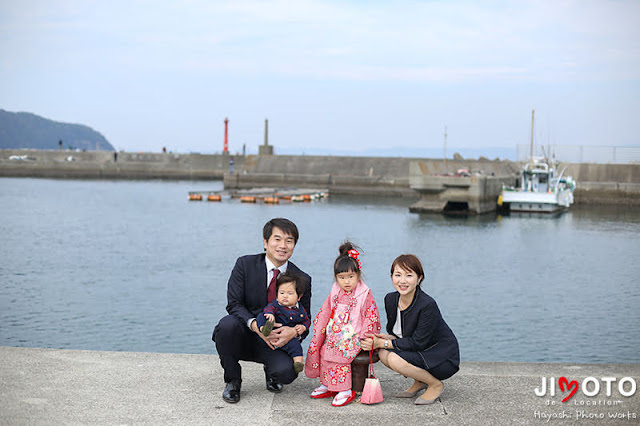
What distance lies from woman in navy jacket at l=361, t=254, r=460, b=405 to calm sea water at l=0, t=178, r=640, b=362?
24.8 feet

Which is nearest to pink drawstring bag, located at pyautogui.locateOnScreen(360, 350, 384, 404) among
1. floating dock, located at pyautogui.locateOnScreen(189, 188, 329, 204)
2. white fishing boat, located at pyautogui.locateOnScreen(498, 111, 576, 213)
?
white fishing boat, located at pyautogui.locateOnScreen(498, 111, 576, 213)

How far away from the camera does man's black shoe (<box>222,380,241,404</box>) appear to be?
5.01 metres

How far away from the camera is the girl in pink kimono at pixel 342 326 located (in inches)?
201

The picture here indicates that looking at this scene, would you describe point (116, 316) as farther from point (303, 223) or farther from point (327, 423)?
point (303, 223)

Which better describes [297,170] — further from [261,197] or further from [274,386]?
[274,386]

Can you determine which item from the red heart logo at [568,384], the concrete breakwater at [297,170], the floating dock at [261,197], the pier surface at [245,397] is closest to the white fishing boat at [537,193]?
the concrete breakwater at [297,170]

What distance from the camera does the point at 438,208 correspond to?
43.9 metres

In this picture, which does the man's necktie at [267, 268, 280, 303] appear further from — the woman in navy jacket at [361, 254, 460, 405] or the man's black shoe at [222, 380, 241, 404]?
the woman in navy jacket at [361, 254, 460, 405]

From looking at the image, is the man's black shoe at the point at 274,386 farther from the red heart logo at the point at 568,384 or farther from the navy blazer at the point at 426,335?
the red heart logo at the point at 568,384

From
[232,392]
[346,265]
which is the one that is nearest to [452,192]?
[346,265]

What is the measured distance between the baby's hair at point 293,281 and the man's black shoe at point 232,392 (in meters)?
0.71

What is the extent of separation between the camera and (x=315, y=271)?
21.8m

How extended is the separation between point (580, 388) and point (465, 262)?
20248 mm

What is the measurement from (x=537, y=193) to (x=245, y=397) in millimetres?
43309
